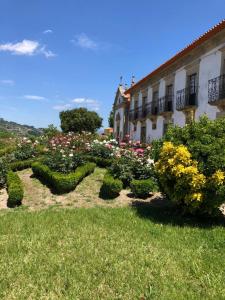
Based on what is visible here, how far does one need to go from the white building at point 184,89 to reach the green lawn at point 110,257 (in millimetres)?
4277

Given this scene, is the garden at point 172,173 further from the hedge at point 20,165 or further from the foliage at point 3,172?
the hedge at point 20,165

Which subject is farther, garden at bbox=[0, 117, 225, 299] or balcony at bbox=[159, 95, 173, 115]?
balcony at bbox=[159, 95, 173, 115]

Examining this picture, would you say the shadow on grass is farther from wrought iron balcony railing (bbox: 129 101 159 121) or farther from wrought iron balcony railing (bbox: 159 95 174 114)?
wrought iron balcony railing (bbox: 129 101 159 121)

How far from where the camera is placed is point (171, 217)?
7.64 meters

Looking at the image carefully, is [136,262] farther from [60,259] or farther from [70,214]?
[70,214]

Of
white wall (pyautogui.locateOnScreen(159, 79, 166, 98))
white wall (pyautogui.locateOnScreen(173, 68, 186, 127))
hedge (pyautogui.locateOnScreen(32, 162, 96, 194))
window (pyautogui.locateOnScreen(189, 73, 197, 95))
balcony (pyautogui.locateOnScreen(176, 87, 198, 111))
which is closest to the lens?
hedge (pyautogui.locateOnScreen(32, 162, 96, 194))

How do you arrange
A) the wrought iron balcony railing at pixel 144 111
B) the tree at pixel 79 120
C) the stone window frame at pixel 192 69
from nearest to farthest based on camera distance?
1. the stone window frame at pixel 192 69
2. the wrought iron balcony railing at pixel 144 111
3. the tree at pixel 79 120

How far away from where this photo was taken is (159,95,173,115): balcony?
20594 mm

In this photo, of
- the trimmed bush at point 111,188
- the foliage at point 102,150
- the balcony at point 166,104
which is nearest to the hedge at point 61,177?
the trimmed bush at point 111,188

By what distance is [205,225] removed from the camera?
7.07m

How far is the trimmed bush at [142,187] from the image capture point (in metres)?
9.44

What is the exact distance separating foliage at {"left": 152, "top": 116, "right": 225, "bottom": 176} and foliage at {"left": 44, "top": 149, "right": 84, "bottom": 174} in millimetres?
4279

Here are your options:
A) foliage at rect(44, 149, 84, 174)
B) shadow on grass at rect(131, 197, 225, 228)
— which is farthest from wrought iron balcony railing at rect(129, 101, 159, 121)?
shadow on grass at rect(131, 197, 225, 228)

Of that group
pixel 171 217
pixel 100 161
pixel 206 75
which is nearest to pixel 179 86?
pixel 206 75
